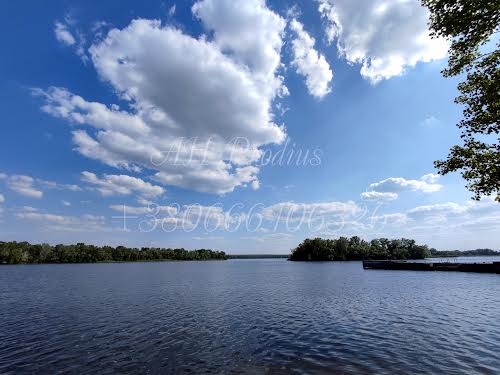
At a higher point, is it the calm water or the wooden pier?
the wooden pier

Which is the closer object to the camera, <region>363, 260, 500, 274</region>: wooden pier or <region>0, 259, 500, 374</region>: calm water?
<region>0, 259, 500, 374</region>: calm water

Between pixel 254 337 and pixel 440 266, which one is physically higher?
pixel 440 266

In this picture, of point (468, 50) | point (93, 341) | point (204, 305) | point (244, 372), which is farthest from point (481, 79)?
point (204, 305)

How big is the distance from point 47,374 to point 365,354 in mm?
23131

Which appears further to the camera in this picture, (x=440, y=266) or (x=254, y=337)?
(x=440, y=266)

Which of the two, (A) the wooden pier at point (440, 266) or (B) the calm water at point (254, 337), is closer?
(B) the calm water at point (254, 337)

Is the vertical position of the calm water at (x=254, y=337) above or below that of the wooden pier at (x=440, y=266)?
below

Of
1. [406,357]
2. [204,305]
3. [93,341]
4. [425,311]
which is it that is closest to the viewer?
[406,357]

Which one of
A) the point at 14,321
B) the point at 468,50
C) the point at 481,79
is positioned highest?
the point at 468,50

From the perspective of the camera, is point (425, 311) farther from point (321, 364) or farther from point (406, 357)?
point (321, 364)

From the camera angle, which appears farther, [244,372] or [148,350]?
[148,350]

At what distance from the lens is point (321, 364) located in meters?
21.3

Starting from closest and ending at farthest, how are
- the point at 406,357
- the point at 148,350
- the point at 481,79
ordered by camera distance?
1. the point at 481,79
2. the point at 406,357
3. the point at 148,350

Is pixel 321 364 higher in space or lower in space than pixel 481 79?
lower
